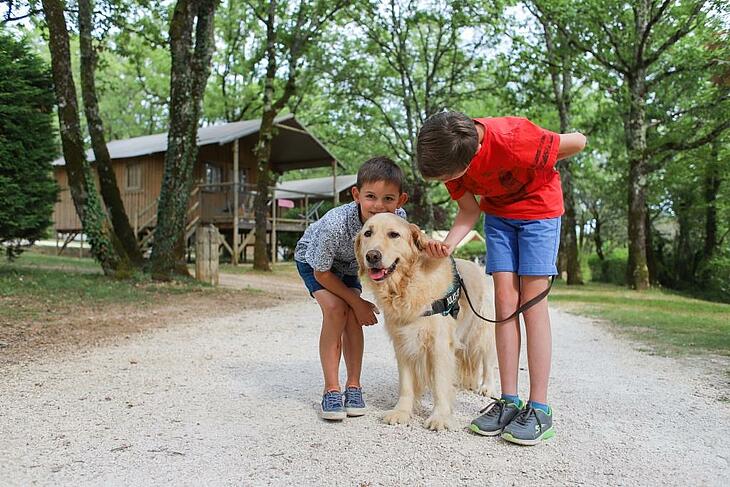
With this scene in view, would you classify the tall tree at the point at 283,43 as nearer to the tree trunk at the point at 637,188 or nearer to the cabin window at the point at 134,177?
the tree trunk at the point at 637,188

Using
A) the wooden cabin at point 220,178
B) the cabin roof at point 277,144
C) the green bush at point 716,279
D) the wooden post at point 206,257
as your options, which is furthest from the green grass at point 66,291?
the green bush at point 716,279

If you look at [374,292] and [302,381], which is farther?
[302,381]

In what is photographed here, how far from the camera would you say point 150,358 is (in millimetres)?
5410

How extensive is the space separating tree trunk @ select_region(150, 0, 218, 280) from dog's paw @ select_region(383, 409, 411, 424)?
8.71 meters

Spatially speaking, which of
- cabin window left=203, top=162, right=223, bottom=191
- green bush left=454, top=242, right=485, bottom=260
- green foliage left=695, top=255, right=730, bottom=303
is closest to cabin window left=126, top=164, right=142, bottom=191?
cabin window left=203, top=162, right=223, bottom=191

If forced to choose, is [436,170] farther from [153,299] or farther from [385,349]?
[153,299]

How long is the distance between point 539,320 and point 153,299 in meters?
7.45

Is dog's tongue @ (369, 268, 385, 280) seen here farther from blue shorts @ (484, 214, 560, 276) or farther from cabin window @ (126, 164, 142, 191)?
cabin window @ (126, 164, 142, 191)

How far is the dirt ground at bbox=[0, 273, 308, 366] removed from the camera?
18.8 feet

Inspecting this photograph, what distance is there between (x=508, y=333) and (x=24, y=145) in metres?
10.1

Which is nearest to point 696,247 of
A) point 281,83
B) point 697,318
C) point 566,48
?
point 566,48

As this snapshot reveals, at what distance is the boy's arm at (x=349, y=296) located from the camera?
12.1 feet

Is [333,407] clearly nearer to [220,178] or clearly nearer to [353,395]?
[353,395]

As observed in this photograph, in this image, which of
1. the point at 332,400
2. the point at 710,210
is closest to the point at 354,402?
the point at 332,400
